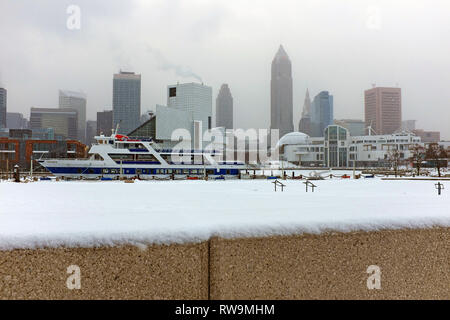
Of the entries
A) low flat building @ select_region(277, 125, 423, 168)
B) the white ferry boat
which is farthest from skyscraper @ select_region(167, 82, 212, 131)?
the white ferry boat

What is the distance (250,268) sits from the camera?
2385mm

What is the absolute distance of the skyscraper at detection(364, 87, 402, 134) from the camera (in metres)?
127

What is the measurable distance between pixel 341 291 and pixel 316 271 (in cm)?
31

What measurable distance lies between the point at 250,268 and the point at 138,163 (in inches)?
1562

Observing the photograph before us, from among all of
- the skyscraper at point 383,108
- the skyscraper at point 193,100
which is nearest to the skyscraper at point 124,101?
the skyscraper at point 193,100

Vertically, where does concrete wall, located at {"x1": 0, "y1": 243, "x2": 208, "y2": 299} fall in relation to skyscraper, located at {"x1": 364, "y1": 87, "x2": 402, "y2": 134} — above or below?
below

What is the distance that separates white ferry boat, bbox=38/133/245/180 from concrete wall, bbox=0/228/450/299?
3484cm

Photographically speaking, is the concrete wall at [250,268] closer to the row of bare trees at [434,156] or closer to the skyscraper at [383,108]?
the row of bare trees at [434,156]

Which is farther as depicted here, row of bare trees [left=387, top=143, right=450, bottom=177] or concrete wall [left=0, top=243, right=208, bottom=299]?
row of bare trees [left=387, top=143, right=450, bottom=177]

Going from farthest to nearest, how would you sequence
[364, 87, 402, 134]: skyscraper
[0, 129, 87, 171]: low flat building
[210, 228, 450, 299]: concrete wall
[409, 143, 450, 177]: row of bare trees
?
[364, 87, 402, 134]: skyscraper < [0, 129, 87, 171]: low flat building < [409, 143, 450, 177]: row of bare trees < [210, 228, 450, 299]: concrete wall

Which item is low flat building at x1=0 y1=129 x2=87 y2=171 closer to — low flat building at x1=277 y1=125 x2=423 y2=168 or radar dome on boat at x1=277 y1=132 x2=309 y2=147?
low flat building at x1=277 y1=125 x2=423 y2=168
